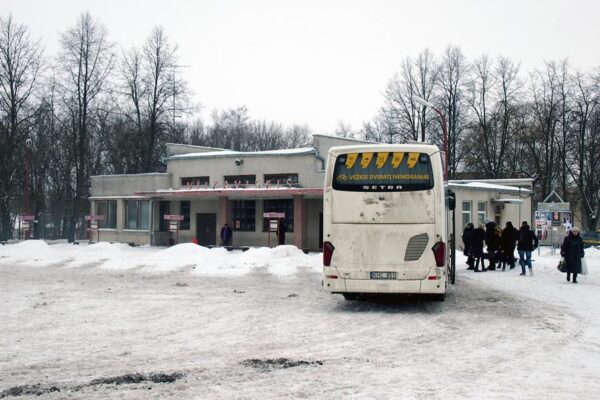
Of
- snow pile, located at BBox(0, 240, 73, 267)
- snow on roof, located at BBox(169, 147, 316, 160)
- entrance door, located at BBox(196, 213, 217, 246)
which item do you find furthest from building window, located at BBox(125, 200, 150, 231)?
snow pile, located at BBox(0, 240, 73, 267)

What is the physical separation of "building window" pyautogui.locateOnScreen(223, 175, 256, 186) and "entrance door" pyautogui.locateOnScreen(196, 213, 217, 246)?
2419mm

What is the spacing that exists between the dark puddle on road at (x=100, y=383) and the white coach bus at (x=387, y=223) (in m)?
5.97

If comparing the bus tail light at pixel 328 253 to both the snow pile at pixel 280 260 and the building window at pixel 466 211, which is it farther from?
the building window at pixel 466 211

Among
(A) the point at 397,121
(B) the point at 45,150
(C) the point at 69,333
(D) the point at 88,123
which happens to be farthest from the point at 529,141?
(C) the point at 69,333

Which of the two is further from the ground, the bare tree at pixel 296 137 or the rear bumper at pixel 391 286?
the bare tree at pixel 296 137

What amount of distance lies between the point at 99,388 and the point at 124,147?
49.7 metres

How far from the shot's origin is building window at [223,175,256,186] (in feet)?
127

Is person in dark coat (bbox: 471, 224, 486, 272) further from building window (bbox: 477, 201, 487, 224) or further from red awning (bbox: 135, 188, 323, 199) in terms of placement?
building window (bbox: 477, 201, 487, 224)

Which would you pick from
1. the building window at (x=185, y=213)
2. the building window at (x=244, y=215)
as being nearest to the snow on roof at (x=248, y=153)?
the building window at (x=244, y=215)

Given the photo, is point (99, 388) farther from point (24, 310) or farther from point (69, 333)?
point (24, 310)

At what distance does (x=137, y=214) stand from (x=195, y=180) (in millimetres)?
5276

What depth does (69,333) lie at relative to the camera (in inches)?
412

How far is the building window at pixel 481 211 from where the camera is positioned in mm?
39375

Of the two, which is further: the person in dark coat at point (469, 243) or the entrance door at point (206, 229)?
the entrance door at point (206, 229)
